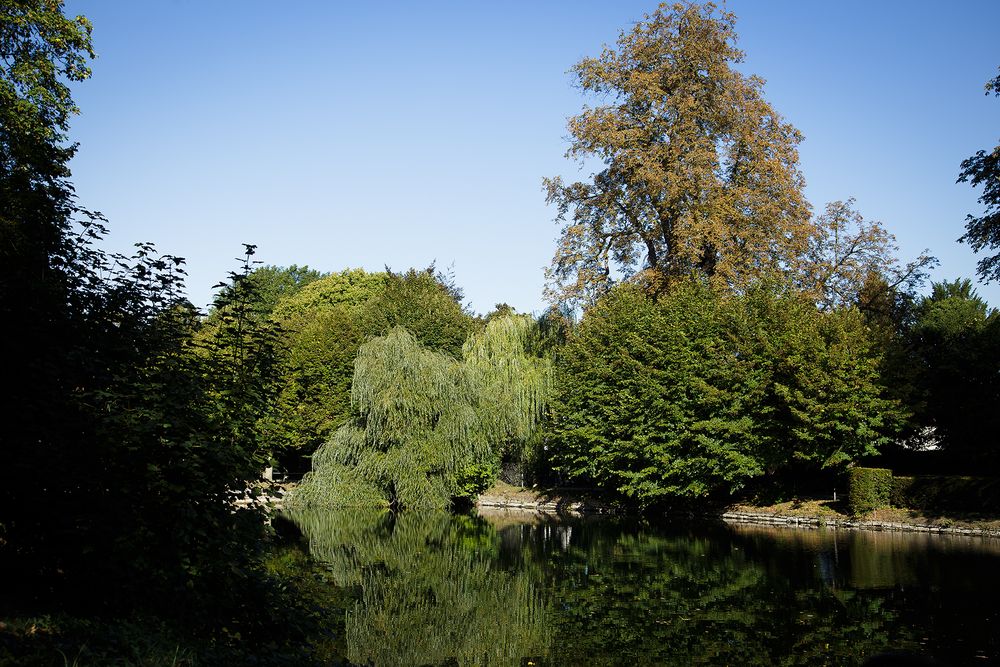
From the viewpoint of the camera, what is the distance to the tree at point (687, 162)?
3447 cm

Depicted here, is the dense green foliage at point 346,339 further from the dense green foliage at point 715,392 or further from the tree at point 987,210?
the tree at point 987,210

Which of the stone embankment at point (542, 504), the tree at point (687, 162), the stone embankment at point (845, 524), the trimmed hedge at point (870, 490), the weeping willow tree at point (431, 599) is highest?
the tree at point (687, 162)

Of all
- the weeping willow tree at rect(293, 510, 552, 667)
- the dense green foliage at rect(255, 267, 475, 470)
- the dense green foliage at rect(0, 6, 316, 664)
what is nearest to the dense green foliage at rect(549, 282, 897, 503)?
the weeping willow tree at rect(293, 510, 552, 667)

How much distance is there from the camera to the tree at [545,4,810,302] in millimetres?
34469

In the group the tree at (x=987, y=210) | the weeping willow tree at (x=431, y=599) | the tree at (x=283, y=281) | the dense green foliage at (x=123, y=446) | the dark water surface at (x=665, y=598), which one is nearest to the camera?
the dense green foliage at (x=123, y=446)

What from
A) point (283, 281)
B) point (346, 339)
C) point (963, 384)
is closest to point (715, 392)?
point (963, 384)

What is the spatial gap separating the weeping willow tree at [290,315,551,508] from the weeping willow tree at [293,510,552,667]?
4718 mm

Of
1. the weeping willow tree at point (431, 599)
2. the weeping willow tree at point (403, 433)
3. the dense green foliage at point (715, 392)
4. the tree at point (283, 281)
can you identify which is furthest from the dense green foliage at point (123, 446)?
the tree at point (283, 281)

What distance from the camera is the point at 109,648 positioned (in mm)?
6898

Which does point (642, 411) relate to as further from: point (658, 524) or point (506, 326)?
point (506, 326)

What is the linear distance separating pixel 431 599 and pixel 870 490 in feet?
66.6

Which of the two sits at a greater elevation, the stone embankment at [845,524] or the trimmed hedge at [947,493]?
the trimmed hedge at [947,493]

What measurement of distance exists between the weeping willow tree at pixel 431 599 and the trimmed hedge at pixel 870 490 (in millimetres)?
13716

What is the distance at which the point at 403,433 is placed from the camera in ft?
110
